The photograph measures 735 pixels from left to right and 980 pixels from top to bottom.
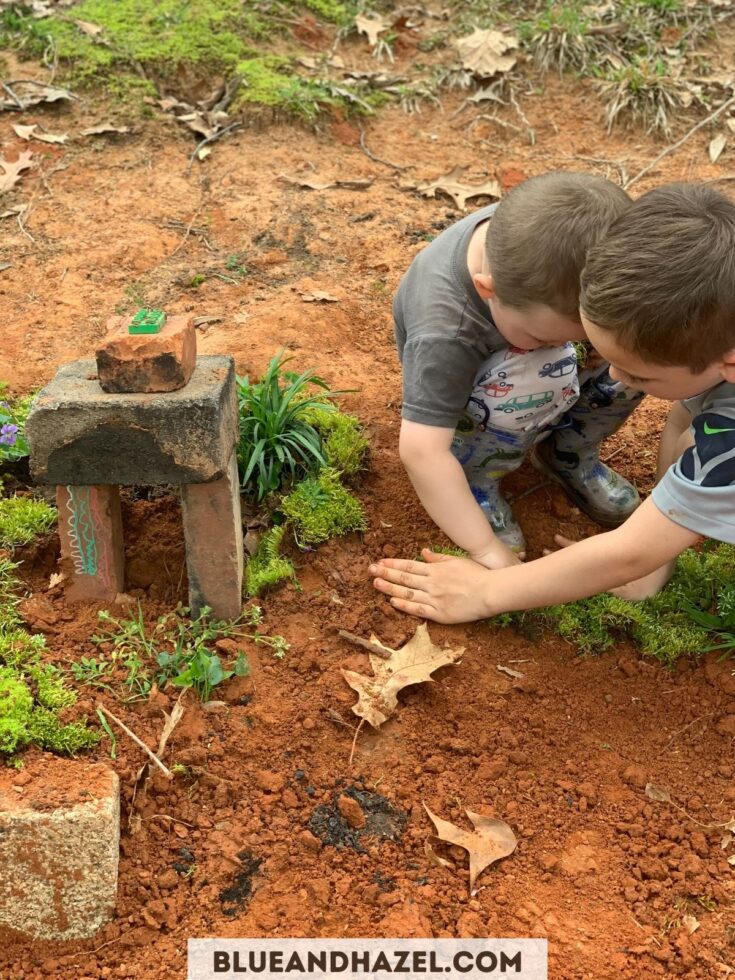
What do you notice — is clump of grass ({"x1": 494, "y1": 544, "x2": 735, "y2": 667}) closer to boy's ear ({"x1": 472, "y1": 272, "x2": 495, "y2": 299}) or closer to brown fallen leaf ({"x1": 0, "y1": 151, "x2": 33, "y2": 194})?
boy's ear ({"x1": 472, "y1": 272, "x2": 495, "y2": 299})

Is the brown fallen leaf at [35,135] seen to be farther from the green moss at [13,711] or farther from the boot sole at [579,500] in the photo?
the green moss at [13,711]

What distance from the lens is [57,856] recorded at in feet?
6.59

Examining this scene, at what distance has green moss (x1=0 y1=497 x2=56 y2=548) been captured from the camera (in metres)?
2.79

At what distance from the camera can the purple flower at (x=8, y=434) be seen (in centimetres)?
295

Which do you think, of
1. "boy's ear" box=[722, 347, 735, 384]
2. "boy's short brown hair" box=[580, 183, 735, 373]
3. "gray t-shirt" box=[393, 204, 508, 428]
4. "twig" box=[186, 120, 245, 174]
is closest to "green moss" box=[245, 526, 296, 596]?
"gray t-shirt" box=[393, 204, 508, 428]

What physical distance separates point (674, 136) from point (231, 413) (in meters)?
3.79

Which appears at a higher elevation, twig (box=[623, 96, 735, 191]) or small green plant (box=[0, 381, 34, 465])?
twig (box=[623, 96, 735, 191])

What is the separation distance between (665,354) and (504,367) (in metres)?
0.68

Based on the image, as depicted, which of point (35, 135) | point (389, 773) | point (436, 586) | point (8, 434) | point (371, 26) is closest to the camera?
point (389, 773)

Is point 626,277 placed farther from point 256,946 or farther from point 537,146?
point 537,146

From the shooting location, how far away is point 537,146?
532 centimetres

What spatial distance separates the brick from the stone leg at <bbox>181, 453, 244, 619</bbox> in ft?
0.95

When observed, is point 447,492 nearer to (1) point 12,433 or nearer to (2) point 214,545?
(2) point 214,545

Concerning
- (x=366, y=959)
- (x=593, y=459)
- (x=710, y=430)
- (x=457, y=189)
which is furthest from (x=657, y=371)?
(x=457, y=189)
